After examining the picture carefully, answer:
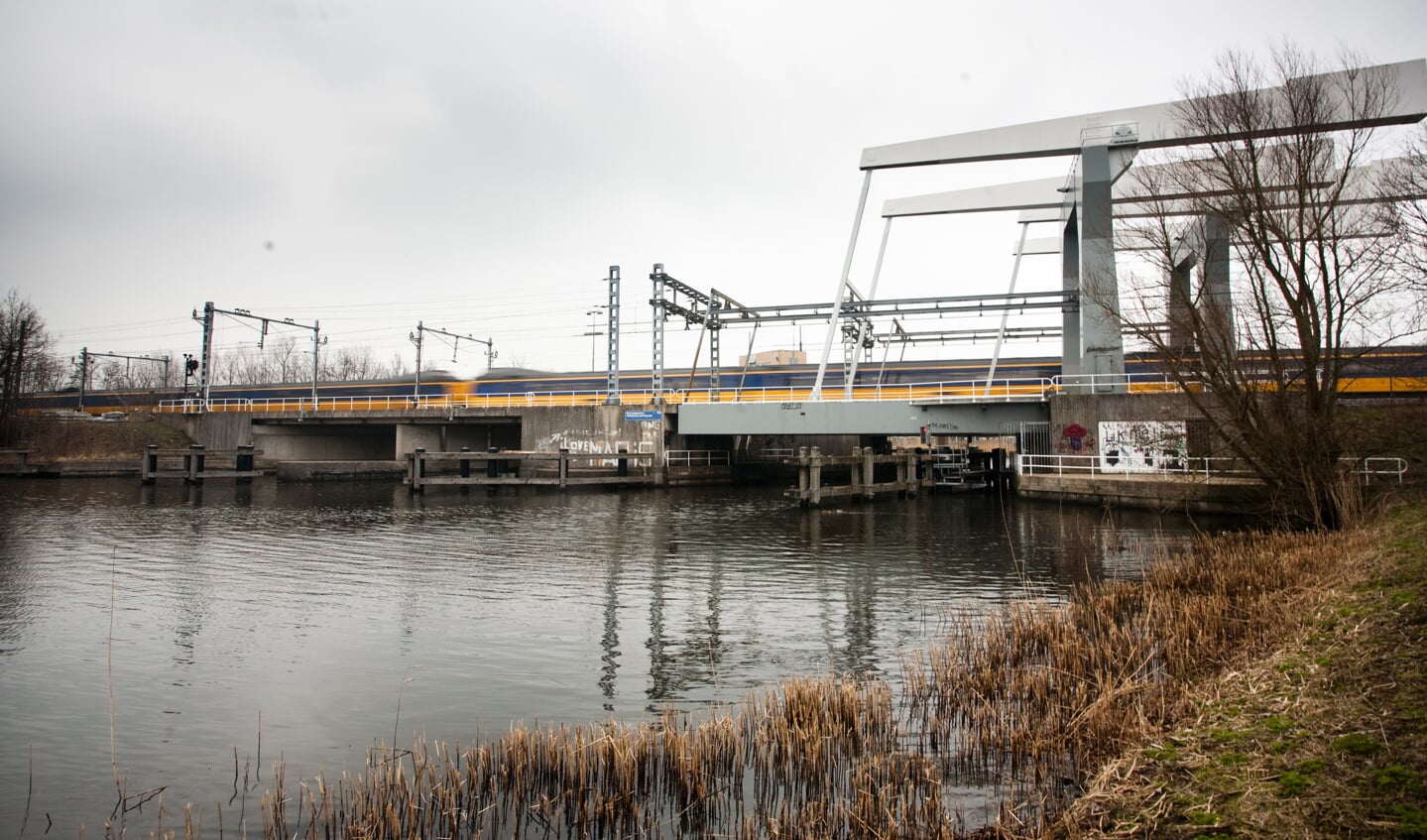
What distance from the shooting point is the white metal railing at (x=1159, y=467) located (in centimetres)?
1909

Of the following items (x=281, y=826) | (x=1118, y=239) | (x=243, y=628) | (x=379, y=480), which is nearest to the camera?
(x=281, y=826)

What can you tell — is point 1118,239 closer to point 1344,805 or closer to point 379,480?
point 1344,805

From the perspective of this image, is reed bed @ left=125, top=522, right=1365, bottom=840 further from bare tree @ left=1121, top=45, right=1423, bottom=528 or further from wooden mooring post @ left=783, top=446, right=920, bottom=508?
wooden mooring post @ left=783, top=446, right=920, bottom=508

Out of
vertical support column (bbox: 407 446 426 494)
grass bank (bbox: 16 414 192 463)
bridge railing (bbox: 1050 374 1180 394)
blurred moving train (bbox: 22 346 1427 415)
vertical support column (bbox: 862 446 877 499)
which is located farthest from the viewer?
blurred moving train (bbox: 22 346 1427 415)

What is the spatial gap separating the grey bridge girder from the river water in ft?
23.9

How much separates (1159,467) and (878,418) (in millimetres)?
9404

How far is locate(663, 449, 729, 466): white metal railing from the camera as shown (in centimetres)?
3646

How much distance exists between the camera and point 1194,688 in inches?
220

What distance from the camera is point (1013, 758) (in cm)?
523

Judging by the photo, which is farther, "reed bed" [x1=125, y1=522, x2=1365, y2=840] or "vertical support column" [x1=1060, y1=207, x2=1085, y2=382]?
"vertical support column" [x1=1060, y1=207, x2=1085, y2=382]

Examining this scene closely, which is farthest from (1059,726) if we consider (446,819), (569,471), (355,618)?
(569,471)

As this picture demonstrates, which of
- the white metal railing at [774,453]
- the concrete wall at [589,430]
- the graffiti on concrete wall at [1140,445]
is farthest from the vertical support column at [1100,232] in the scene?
the white metal railing at [774,453]

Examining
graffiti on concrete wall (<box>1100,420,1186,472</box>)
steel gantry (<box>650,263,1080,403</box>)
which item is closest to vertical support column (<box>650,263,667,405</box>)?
steel gantry (<box>650,263,1080,403</box>)

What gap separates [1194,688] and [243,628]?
32.5 feet
